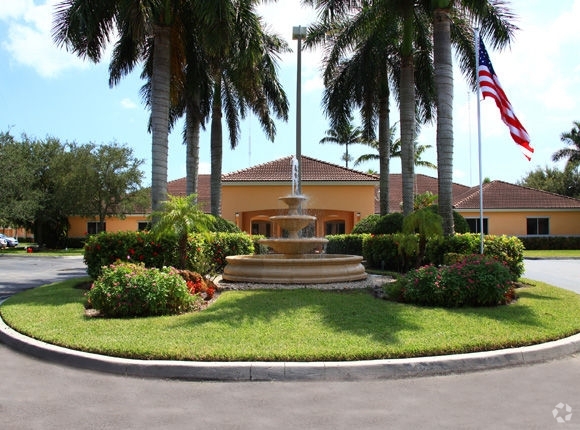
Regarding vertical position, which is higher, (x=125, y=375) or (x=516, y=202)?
(x=516, y=202)

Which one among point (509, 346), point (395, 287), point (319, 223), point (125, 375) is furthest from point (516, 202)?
point (125, 375)

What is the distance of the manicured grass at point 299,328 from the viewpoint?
6262 mm

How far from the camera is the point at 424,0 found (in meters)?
16.1

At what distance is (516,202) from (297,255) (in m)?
29.0

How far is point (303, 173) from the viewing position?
3256cm

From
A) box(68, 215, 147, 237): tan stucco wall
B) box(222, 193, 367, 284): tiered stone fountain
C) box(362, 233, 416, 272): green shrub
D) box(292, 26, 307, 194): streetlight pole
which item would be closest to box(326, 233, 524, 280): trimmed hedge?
box(362, 233, 416, 272): green shrub

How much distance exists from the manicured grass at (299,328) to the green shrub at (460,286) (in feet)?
1.07

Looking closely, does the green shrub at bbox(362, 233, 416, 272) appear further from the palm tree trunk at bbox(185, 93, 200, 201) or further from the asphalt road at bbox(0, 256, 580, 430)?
the asphalt road at bbox(0, 256, 580, 430)

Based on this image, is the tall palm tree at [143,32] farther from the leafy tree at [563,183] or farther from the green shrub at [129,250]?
the leafy tree at [563,183]

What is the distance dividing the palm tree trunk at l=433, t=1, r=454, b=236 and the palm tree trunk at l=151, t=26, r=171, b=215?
26.3 ft

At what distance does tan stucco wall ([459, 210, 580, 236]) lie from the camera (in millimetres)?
37719

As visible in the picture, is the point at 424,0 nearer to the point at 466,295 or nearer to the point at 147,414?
the point at 466,295

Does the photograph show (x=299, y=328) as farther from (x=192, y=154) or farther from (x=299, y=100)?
(x=192, y=154)

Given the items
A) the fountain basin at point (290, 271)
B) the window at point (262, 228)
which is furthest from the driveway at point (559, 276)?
the window at point (262, 228)
